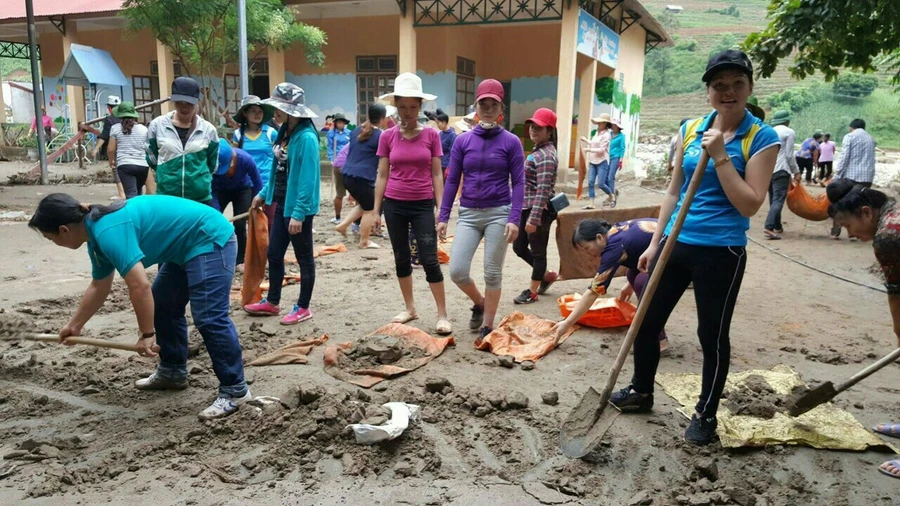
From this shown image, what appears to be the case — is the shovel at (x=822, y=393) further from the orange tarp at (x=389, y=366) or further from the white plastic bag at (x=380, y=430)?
the orange tarp at (x=389, y=366)

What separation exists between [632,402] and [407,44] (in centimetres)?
1235

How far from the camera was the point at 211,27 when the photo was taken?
13.5 m

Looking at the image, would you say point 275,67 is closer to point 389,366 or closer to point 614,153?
point 614,153

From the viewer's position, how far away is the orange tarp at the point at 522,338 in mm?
4219

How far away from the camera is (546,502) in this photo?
260 centimetres

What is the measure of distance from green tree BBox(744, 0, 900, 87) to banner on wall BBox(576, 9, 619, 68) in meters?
5.30

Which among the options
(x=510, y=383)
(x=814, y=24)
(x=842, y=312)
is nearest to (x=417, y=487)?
(x=510, y=383)

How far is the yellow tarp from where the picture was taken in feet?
9.76

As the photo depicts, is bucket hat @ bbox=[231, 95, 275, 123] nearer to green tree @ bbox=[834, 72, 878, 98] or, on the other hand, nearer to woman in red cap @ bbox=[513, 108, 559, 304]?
woman in red cap @ bbox=[513, 108, 559, 304]

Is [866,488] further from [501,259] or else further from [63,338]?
[63,338]

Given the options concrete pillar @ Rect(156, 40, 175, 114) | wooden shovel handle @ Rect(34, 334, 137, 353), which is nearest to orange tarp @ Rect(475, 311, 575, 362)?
wooden shovel handle @ Rect(34, 334, 137, 353)

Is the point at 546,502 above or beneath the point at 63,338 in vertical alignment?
beneath

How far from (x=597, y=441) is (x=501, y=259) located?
1729mm

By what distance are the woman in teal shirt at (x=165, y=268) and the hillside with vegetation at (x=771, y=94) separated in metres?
30.5
